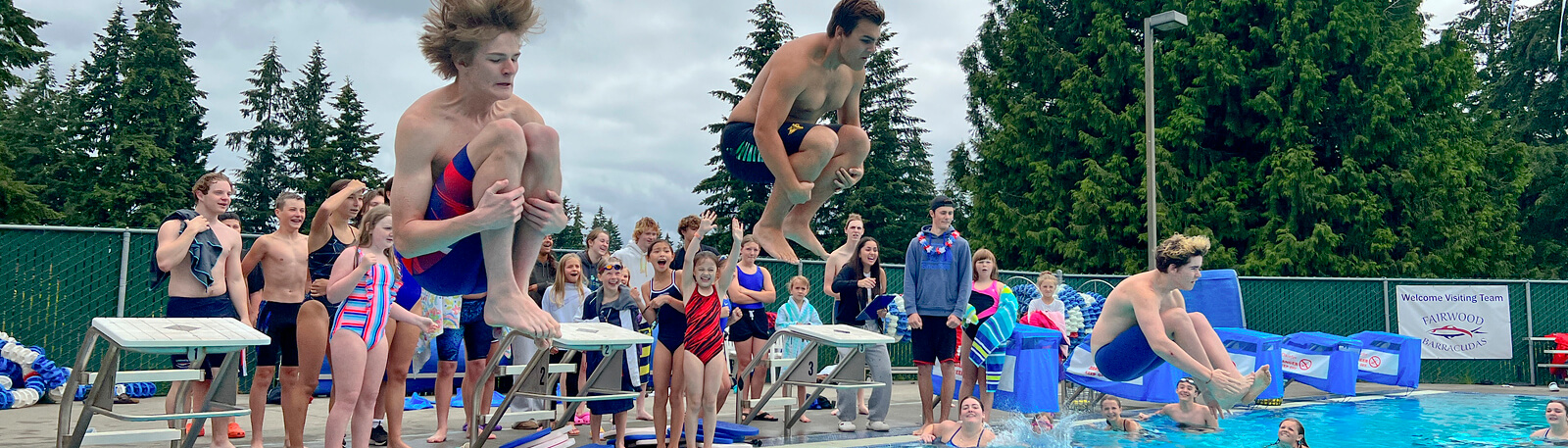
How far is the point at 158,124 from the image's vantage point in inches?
1219

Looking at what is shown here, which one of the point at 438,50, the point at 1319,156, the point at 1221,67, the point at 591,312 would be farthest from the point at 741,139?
the point at 1319,156

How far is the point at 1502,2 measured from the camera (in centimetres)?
2975

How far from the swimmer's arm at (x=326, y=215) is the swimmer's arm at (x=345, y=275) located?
1.36 ft

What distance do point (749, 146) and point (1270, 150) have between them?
21763 mm

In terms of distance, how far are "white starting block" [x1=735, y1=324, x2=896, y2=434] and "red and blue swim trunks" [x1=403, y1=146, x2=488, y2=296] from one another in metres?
4.92

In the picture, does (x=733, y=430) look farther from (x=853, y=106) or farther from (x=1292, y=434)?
(x=853, y=106)

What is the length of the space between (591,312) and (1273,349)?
772 cm

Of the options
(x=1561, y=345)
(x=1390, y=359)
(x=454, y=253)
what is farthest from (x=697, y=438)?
(x=1561, y=345)

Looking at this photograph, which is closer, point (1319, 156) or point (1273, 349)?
point (1273, 349)

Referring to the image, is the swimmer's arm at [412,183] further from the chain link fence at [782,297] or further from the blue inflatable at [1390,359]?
the blue inflatable at [1390,359]

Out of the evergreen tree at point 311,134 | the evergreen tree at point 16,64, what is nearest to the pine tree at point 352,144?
the evergreen tree at point 311,134

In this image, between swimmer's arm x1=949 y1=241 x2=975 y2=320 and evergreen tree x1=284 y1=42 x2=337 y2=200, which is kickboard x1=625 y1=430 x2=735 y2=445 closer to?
swimmer's arm x1=949 y1=241 x2=975 y2=320

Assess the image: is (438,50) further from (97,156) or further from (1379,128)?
(97,156)

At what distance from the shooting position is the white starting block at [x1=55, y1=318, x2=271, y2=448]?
4.75 m
